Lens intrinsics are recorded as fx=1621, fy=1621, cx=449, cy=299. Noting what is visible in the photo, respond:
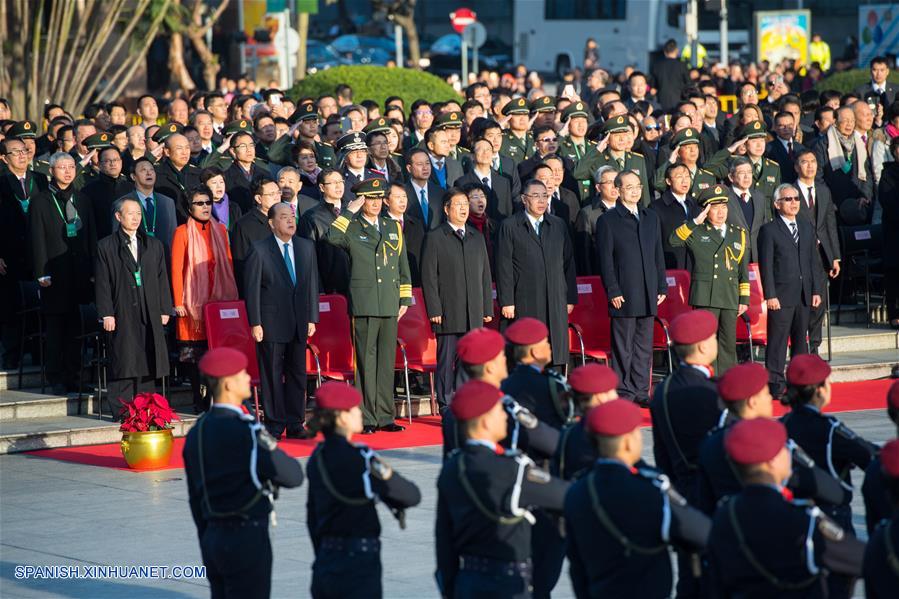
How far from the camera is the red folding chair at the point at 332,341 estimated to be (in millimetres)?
14508

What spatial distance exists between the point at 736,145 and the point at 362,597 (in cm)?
1069

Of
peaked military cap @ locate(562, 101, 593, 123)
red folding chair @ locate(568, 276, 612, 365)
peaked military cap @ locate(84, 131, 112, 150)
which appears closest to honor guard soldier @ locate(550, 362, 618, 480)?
red folding chair @ locate(568, 276, 612, 365)

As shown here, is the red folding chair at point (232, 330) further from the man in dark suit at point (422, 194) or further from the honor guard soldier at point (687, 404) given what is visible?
the honor guard soldier at point (687, 404)

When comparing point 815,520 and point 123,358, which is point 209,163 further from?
point 815,520

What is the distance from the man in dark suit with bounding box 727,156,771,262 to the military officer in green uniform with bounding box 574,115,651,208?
98cm

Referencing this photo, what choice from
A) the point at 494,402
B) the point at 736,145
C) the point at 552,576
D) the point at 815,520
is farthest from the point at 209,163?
the point at 815,520

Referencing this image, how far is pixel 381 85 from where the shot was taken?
79.1 feet

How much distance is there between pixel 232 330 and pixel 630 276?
3623 mm

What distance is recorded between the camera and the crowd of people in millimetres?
8406

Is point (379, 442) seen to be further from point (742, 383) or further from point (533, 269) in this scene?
point (742, 383)

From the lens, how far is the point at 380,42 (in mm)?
54906

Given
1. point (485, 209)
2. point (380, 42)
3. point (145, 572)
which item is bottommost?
point (145, 572)

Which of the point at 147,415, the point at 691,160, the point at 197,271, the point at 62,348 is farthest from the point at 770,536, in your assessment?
the point at 691,160

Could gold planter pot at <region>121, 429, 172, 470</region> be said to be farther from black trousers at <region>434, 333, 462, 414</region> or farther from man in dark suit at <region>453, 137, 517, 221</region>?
man in dark suit at <region>453, 137, 517, 221</region>
